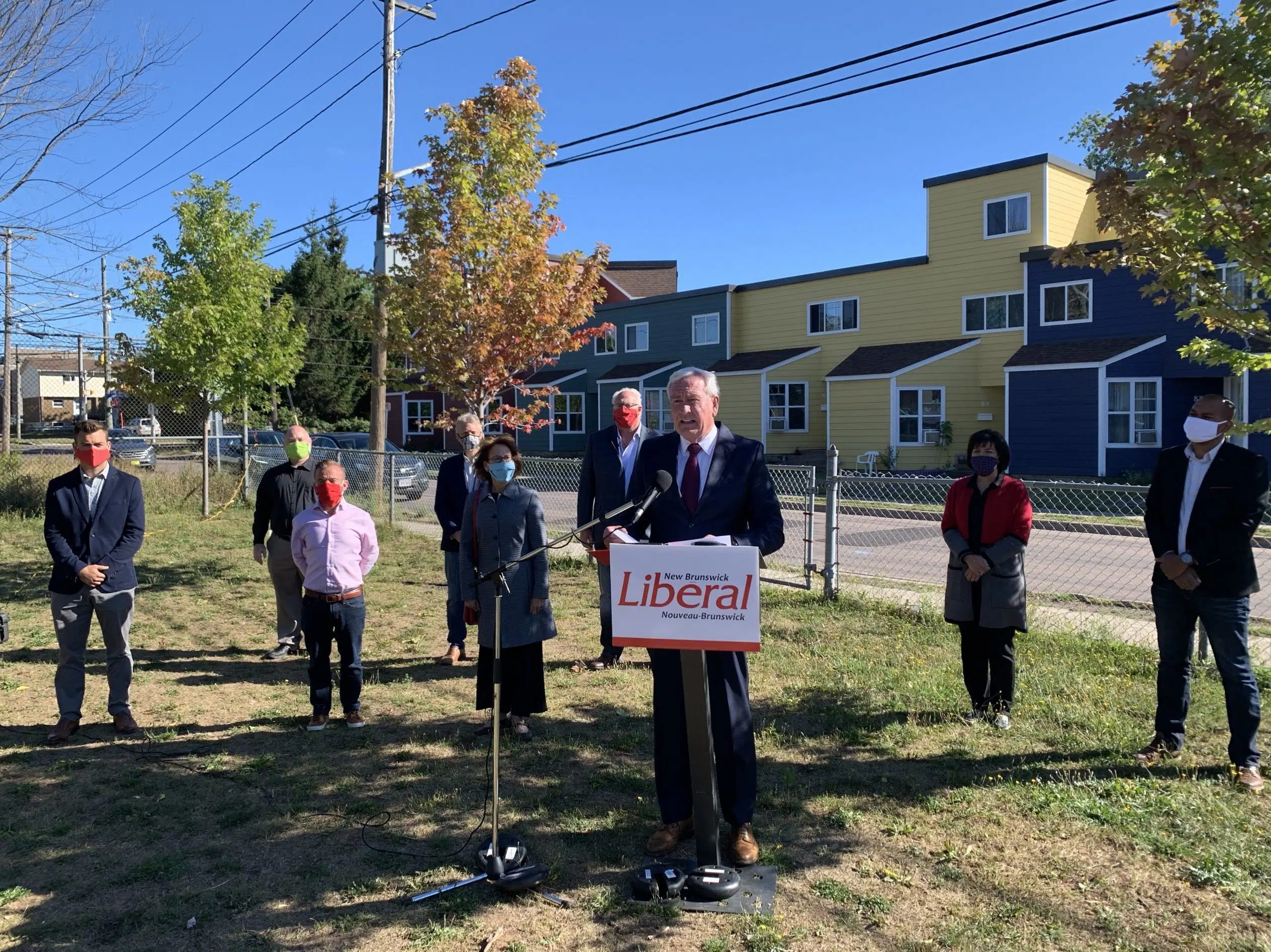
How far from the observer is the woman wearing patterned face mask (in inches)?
213

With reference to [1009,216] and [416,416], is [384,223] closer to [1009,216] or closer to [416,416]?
[1009,216]

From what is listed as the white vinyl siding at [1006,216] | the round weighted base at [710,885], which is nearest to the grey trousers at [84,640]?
the round weighted base at [710,885]

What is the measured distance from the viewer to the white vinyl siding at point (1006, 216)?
2572 centimetres

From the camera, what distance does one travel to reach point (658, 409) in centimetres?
3372

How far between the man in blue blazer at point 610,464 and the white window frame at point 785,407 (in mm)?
24246

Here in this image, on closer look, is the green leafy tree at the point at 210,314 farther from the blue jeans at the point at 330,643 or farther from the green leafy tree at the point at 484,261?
the blue jeans at the point at 330,643

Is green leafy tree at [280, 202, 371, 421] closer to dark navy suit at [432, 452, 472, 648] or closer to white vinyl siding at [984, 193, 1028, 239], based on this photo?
white vinyl siding at [984, 193, 1028, 239]

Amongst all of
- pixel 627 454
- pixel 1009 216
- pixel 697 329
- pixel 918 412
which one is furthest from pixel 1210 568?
pixel 697 329

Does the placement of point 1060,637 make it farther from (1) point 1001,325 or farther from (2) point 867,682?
(1) point 1001,325

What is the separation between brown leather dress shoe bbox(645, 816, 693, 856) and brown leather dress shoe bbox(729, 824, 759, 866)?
219 mm

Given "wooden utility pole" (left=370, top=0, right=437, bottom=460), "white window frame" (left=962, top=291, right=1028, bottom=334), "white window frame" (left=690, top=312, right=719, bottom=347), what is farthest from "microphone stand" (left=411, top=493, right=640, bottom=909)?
"white window frame" (left=690, top=312, right=719, bottom=347)

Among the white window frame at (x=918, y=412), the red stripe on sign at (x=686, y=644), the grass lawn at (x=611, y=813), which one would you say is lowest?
the grass lawn at (x=611, y=813)

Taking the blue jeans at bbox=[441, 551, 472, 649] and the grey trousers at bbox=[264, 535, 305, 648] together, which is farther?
the grey trousers at bbox=[264, 535, 305, 648]

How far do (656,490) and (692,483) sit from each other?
446mm
